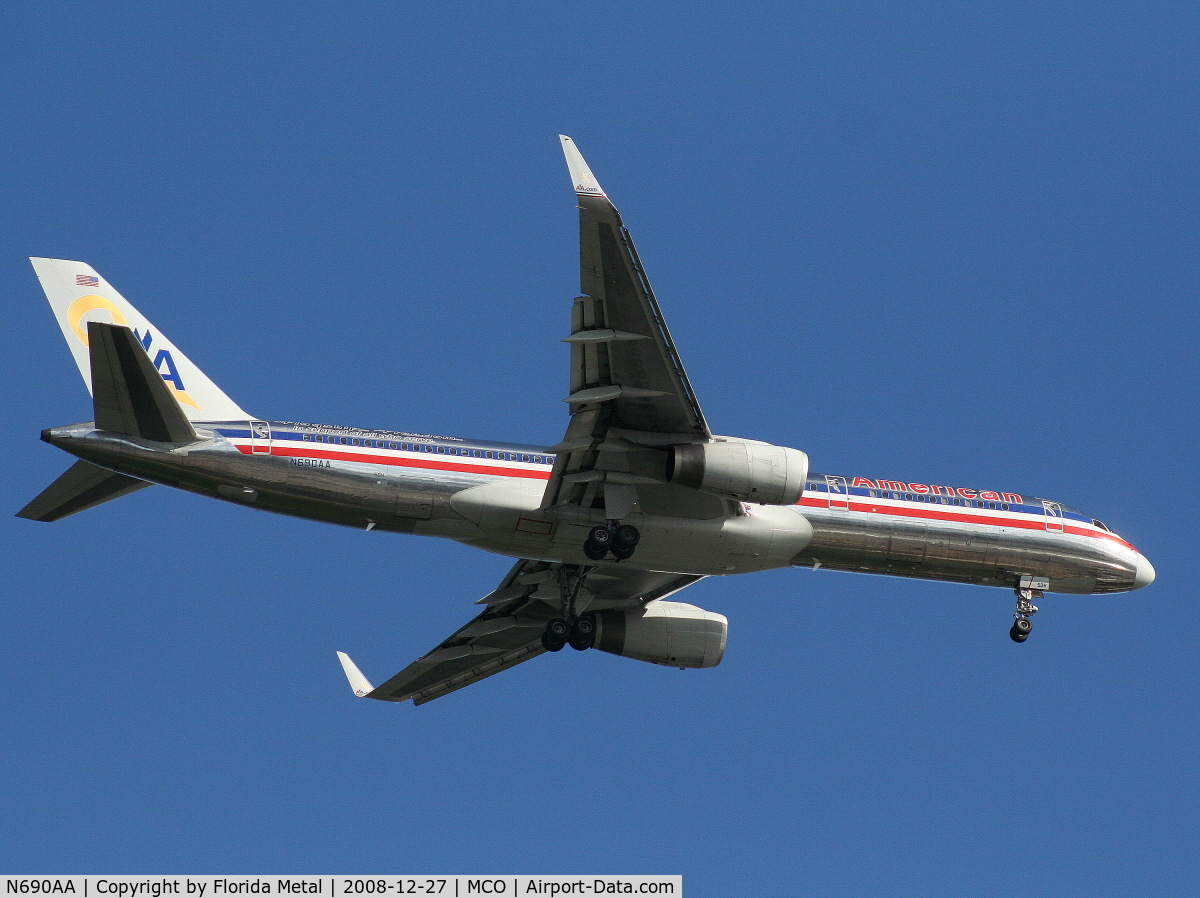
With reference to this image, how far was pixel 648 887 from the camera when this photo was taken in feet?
87.3

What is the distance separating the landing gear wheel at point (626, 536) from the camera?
2883 cm

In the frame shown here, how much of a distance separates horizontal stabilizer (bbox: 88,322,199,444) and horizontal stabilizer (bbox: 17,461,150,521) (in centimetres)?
162

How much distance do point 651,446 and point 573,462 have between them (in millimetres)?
1661

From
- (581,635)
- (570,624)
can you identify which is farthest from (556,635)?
(581,635)

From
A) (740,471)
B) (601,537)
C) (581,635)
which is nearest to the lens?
(740,471)

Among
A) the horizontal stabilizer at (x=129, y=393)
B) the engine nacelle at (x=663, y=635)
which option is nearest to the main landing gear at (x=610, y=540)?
the engine nacelle at (x=663, y=635)

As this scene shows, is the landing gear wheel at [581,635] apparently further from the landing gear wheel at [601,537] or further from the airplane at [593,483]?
the landing gear wheel at [601,537]

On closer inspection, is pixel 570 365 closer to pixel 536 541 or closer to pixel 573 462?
pixel 573 462

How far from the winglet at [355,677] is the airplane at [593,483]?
5972 millimetres

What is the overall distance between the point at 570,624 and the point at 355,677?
7.60m

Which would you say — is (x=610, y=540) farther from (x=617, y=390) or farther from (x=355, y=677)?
(x=355, y=677)

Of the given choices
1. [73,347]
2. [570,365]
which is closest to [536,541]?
[570,365]

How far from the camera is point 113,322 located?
29016 millimetres

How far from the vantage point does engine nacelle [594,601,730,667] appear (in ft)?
113
